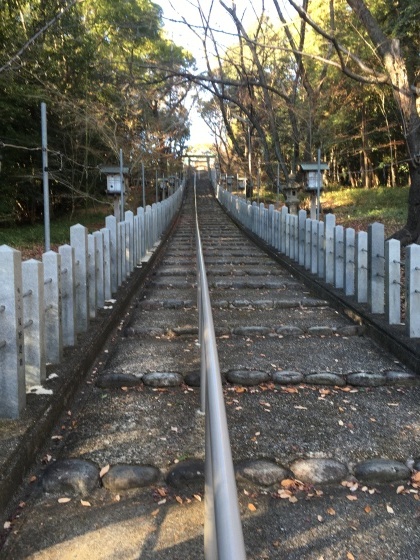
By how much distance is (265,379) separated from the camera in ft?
14.1

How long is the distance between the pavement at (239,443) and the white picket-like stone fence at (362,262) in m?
0.28

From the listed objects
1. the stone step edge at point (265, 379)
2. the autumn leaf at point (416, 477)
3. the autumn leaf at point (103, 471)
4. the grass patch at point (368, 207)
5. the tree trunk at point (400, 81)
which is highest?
the tree trunk at point (400, 81)

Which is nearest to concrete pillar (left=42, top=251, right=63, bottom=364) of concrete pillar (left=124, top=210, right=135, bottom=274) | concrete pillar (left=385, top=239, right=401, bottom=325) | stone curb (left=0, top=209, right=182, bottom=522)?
stone curb (left=0, top=209, right=182, bottom=522)

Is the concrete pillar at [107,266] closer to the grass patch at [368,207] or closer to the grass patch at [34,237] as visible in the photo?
the grass patch at [34,237]

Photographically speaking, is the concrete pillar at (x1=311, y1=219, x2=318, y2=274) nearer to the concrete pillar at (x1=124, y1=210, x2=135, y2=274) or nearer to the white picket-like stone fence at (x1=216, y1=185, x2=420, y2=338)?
the white picket-like stone fence at (x1=216, y1=185, x2=420, y2=338)

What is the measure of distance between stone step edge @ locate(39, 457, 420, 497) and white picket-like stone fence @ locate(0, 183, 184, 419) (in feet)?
1.78

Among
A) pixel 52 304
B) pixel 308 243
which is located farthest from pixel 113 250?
pixel 308 243

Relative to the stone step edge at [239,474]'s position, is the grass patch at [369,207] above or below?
above

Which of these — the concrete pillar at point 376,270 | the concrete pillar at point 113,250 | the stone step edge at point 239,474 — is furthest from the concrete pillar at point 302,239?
the stone step edge at point 239,474

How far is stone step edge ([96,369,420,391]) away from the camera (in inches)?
166

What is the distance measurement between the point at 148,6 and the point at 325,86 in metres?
8.46

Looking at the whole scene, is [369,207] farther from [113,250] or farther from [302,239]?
[113,250]

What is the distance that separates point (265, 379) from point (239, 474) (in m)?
1.48

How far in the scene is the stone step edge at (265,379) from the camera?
4.21 metres
